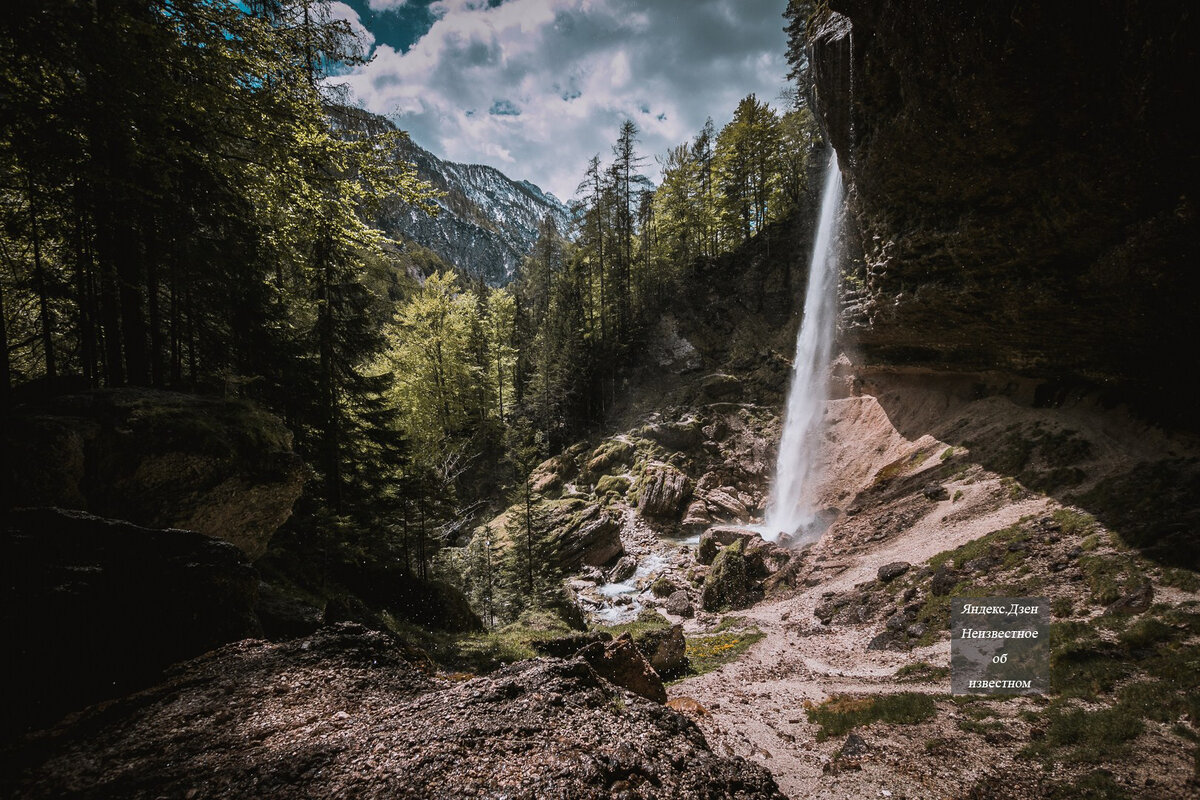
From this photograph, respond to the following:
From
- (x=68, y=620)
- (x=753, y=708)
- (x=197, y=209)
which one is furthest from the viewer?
(x=753, y=708)

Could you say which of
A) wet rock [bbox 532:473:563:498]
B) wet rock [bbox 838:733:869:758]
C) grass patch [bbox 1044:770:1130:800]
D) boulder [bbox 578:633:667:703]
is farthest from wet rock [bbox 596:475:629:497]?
grass patch [bbox 1044:770:1130:800]

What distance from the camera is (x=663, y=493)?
2436 centimetres

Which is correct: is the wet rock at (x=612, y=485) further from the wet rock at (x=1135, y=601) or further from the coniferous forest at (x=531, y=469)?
the wet rock at (x=1135, y=601)

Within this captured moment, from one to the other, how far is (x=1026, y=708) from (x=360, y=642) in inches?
→ 385

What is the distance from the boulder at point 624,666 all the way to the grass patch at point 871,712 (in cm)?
316

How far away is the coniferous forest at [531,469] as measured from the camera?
2.64 meters

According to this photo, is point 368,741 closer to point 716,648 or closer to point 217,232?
point 217,232

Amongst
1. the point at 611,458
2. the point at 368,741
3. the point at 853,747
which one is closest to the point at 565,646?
the point at 853,747

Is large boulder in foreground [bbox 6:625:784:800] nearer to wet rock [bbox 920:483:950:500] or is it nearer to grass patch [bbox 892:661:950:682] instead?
grass patch [bbox 892:661:950:682]

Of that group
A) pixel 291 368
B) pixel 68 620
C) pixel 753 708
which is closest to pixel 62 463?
pixel 68 620

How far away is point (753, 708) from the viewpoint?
9117 millimetres

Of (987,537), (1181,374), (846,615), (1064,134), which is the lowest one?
(846,615)

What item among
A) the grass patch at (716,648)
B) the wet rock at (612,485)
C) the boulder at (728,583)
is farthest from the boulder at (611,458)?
the grass patch at (716,648)

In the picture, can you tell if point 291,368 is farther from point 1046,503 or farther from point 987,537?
point 1046,503
